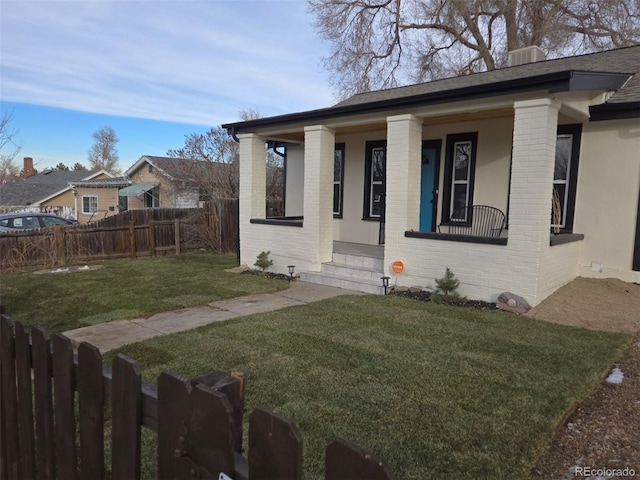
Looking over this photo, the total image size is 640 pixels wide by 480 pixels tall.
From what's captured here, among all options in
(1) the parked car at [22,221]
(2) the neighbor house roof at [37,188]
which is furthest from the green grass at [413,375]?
(2) the neighbor house roof at [37,188]

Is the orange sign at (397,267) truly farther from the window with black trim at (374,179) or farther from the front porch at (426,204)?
the window with black trim at (374,179)

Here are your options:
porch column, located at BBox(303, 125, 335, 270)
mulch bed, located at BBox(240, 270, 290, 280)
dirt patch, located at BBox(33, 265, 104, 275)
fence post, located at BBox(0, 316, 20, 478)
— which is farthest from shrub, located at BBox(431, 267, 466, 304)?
dirt patch, located at BBox(33, 265, 104, 275)

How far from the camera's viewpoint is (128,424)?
1.32 metres

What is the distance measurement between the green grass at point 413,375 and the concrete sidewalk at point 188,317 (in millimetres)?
349

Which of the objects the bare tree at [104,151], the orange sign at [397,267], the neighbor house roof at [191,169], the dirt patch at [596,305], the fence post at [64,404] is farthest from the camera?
the bare tree at [104,151]

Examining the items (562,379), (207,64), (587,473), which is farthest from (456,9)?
(587,473)

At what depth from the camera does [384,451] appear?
2633 millimetres

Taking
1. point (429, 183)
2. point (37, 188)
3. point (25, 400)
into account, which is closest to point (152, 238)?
point (429, 183)

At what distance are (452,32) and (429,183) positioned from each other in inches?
520

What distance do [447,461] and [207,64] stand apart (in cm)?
1434

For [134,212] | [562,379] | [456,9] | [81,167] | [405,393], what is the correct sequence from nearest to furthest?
[405,393] < [562,379] < [134,212] < [456,9] < [81,167]

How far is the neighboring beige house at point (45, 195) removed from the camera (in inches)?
1182

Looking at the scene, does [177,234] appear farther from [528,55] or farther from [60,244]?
[528,55]

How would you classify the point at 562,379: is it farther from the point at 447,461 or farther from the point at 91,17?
the point at 91,17
